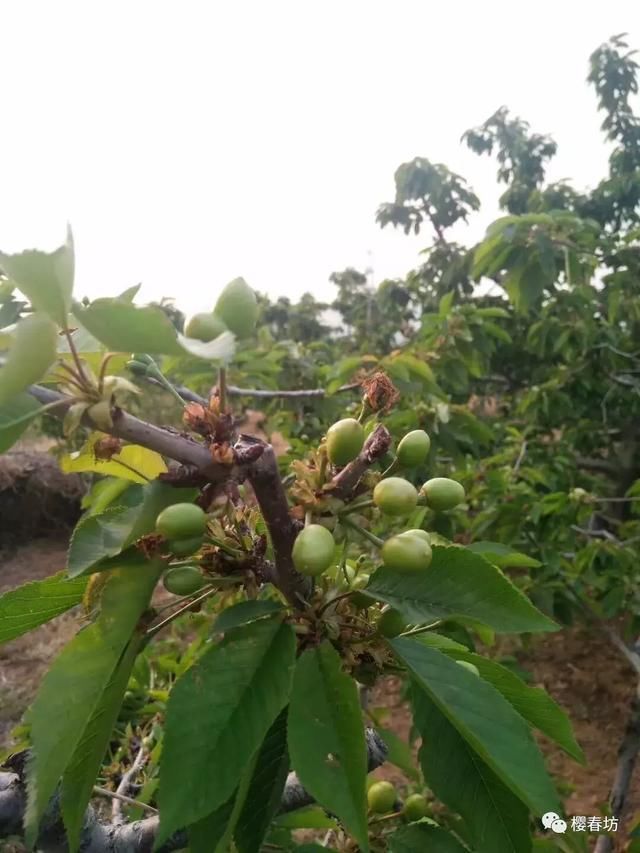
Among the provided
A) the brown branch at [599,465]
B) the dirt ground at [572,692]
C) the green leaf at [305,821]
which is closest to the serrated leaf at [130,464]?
the green leaf at [305,821]

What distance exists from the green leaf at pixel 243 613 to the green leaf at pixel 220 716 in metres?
0.02

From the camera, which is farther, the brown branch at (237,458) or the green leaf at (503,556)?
the green leaf at (503,556)

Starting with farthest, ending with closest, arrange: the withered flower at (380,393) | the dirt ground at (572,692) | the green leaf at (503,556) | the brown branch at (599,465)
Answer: the brown branch at (599,465) → the dirt ground at (572,692) → the green leaf at (503,556) → the withered flower at (380,393)

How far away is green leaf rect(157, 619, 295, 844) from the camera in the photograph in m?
0.64

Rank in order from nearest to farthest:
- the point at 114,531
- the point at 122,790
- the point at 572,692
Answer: the point at 114,531 < the point at 122,790 < the point at 572,692

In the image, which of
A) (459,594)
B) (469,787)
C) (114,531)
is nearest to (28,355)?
(114,531)

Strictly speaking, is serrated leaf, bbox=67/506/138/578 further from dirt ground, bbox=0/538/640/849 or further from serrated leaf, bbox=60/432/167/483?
dirt ground, bbox=0/538/640/849

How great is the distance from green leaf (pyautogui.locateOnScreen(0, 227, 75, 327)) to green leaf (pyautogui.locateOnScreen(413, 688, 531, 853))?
2.07 feet

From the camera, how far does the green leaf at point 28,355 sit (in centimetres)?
57

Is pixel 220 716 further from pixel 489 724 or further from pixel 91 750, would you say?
pixel 489 724

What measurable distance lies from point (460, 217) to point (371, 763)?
18.9 feet

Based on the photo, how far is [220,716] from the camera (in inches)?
27.3

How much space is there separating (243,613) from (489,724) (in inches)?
12.1

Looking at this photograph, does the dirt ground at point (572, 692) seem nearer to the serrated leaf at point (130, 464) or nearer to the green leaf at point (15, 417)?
the serrated leaf at point (130, 464)
